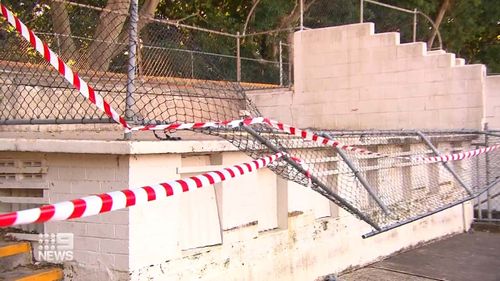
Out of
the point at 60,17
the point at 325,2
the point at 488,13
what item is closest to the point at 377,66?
the point at 325,2

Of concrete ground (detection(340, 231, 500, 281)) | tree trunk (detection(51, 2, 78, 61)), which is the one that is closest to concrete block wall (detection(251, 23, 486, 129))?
concrete ground (detection(340, 231, 500, 281))

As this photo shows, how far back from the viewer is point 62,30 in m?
7.46

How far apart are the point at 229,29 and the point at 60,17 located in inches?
308

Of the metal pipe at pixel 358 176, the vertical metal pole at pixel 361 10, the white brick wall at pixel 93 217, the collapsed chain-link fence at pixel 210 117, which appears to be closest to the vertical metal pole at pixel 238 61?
the collapsed chain-link fence at pixel 210 117

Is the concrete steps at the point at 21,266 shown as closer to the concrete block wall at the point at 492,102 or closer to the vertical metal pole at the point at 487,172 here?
the vertical metal pole at the point at 487,172

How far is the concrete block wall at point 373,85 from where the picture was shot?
31.1ft

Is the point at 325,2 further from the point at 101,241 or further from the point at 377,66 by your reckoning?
the point at 101,241

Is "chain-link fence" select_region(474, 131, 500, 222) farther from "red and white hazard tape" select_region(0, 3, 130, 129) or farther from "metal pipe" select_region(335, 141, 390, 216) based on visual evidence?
"red and white hazard tape" select_region(0, 3, 130, 129)

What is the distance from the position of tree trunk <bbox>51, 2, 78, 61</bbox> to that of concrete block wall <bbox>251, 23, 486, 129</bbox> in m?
4.24

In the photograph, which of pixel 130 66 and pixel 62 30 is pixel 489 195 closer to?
pixel 62 30

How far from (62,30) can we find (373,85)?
17.3 ft

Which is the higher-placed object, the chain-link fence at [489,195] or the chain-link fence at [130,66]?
the chain-link fence at [130,66]

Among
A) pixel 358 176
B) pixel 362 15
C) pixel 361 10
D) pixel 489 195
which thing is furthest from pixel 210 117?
pixel 489 195

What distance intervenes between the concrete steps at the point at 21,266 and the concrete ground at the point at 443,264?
134 inches
